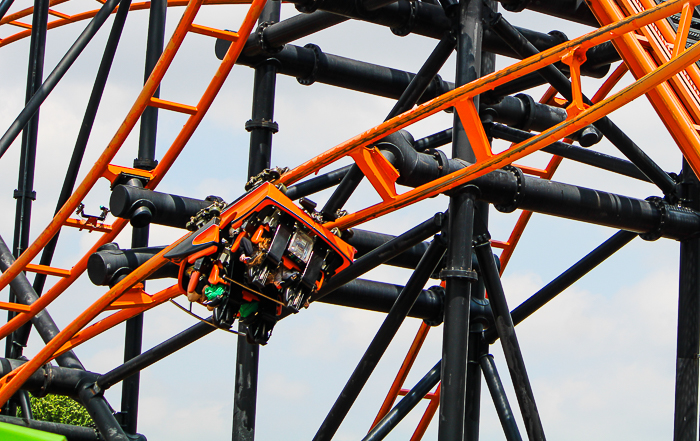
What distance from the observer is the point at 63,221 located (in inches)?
309

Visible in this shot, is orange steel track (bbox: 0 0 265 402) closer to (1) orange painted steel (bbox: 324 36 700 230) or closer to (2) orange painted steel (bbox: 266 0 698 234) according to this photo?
(2) orange painted steel (bbox: 266 0 698 234)

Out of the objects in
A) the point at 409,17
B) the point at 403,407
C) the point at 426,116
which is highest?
the point at 409,17

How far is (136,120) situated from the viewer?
738cm

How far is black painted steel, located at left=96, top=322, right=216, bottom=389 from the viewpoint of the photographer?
8.40 meters

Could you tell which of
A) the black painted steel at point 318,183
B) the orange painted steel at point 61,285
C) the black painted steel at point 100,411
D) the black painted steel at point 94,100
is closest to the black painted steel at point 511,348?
the black painted steel at point 318,183

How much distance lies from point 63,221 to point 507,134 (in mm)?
4122

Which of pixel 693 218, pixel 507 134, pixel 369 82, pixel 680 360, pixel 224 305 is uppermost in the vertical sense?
pixel 369 82

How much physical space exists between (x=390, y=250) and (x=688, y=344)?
2700mm

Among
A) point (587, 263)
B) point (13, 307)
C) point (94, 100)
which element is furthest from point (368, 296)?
point (13, 307)

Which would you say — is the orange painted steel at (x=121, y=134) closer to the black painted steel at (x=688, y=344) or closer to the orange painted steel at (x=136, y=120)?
the orange painted steel at (x=136, y=120)

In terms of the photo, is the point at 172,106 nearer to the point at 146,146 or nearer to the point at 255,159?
the point at 146,146

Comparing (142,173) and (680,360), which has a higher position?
(142,173)

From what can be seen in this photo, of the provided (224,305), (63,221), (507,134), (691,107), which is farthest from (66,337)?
(691,107)

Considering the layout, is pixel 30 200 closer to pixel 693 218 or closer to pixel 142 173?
pixel 142 173
